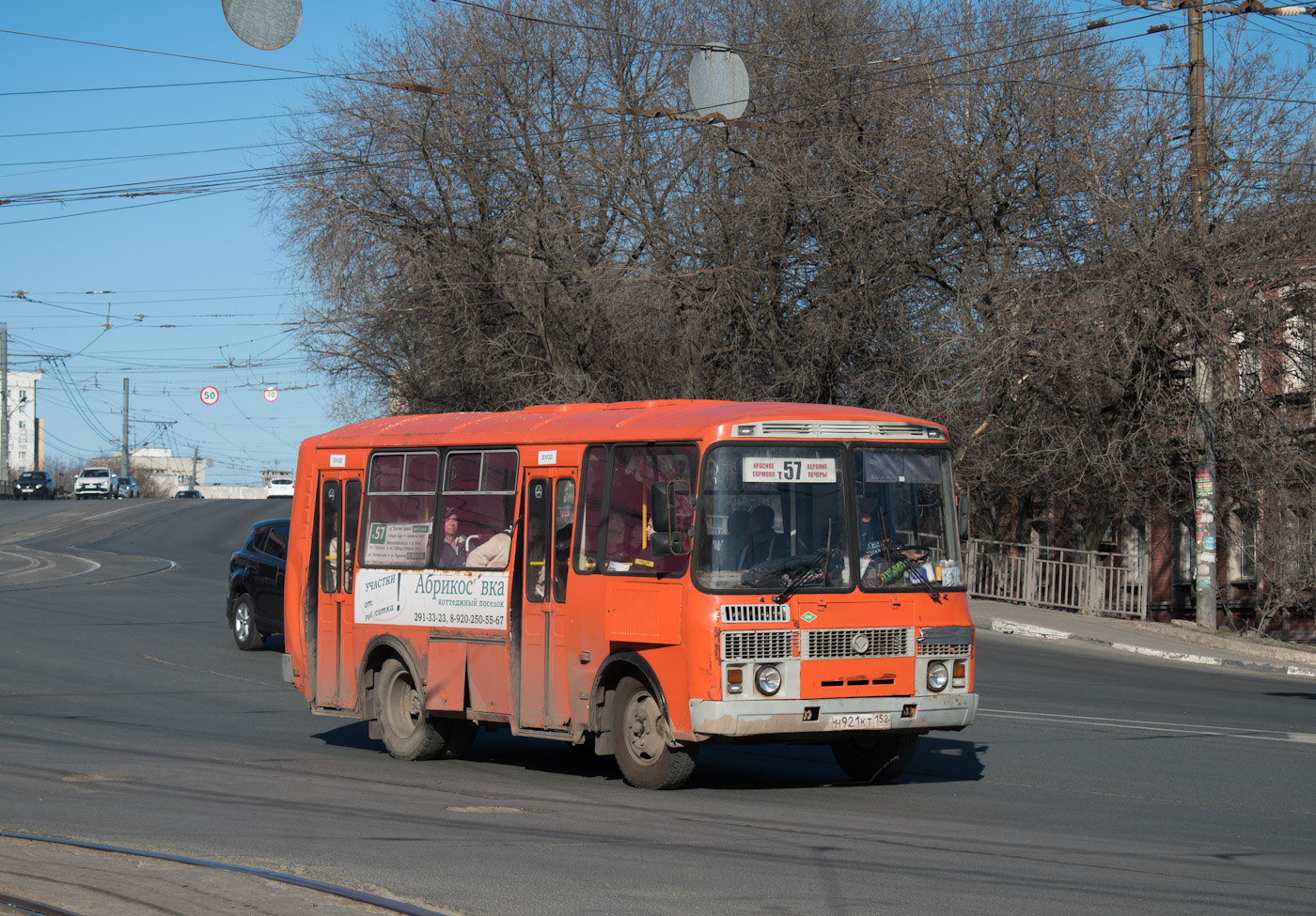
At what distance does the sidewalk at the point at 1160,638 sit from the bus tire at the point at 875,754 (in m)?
12.4

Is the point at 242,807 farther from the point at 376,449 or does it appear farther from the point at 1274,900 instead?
the point at 1274,900

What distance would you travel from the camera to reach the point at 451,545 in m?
11.8

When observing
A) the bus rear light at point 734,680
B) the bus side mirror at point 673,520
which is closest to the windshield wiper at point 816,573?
the bus rear light at point 734,680

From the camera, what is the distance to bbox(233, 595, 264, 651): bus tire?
20281 millimetres

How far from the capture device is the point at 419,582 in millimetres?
11953

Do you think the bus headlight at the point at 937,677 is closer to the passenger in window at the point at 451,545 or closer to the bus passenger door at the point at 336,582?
the passenger in window at the point at 451,545

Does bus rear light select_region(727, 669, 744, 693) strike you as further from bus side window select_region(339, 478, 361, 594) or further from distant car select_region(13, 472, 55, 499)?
distant car select_region(13, 472, 55, 499)

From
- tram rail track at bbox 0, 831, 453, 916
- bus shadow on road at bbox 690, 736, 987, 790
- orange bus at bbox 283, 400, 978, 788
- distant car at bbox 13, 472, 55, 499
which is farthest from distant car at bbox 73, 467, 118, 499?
tram rail track at bbox 0, 831, 453, 916

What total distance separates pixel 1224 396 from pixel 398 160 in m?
18.2

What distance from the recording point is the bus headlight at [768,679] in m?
9.53

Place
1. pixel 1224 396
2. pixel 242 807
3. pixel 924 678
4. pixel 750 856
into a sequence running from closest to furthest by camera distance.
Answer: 1. pixel 750 856
2. pixel 242 807
3. pixel 924 678
4. pixel 1224 396

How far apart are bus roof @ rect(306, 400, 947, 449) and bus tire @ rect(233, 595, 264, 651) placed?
8769 mm

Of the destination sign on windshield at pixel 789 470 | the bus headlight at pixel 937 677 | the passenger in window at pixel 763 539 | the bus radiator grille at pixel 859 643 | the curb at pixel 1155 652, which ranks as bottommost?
the curb at pixel 1155 652

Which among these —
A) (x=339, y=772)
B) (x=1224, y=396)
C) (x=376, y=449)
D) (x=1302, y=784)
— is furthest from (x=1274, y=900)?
(x=1224, y=396)
